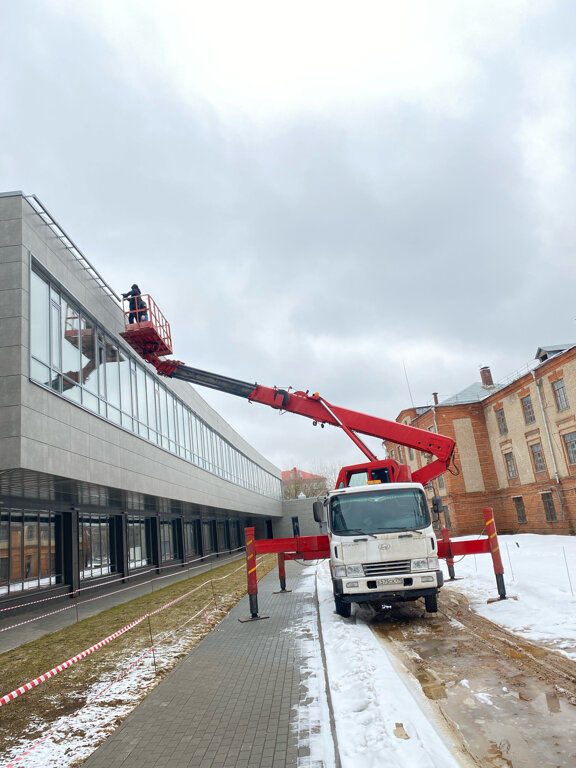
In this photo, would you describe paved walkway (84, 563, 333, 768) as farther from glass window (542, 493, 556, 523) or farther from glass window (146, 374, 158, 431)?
glass window (542, 493, 556, 523)

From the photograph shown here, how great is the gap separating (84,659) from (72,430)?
5.65 metres

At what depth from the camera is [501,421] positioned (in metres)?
35.7

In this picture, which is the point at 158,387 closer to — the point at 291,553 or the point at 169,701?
the point at 291,553

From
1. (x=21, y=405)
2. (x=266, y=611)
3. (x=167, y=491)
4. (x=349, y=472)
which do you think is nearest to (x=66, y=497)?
(x=167, y=491)

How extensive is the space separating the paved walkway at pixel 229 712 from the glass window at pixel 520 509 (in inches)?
1140

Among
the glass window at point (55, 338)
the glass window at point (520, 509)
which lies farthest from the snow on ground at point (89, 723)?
the glass window at point (520, 509)

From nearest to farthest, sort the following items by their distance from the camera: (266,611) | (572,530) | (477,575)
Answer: (266,611) → (477,575) → (572,530)

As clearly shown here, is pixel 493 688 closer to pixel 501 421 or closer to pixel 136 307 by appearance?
pixel 136 307

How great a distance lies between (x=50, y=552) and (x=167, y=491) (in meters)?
4.92

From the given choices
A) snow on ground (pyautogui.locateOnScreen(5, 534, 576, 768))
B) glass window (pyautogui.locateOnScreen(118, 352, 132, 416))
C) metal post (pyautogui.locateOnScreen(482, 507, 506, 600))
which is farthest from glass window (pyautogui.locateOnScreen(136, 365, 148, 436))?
metal post (pyautogui.locateOnScreen(482, 507, 506, 600))

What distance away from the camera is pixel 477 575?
1434 cm

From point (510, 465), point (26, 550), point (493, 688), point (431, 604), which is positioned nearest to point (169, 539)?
point (26, 550)

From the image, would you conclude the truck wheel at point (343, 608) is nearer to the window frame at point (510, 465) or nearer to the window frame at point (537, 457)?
the window frame at point (537, 457)

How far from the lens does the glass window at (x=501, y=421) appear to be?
35.3 metres
